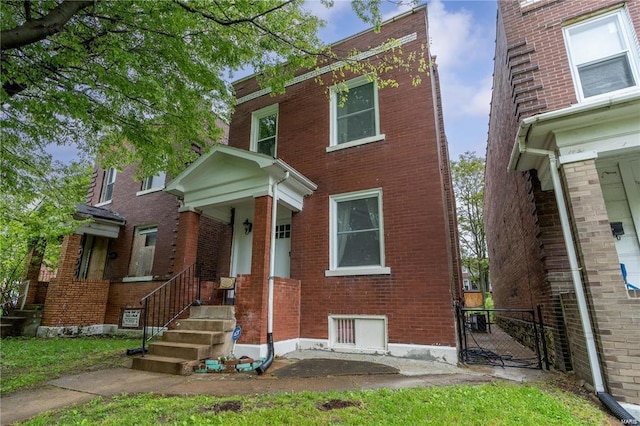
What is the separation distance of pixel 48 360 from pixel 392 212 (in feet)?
23.4

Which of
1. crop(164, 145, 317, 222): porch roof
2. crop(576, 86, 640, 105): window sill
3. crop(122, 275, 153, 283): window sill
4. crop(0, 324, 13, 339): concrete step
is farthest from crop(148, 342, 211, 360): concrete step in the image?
crop(576, 86, 640, 105): window sill

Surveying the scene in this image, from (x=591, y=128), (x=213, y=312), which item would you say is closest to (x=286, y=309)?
(x=213, y=312)

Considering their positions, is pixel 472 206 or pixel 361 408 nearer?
pixel 361 408

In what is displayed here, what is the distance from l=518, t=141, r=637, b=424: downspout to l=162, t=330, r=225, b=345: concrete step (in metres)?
5.41

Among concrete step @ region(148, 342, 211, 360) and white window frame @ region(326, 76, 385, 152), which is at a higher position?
white window frame @ region(326, 76, 385, 152)

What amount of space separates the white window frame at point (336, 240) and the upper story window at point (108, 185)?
10490 millimetres

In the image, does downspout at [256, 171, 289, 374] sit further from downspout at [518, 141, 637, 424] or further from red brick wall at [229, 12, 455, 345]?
downspout at [518, 141, 637, 424]

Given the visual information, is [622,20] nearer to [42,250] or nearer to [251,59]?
[251,59]

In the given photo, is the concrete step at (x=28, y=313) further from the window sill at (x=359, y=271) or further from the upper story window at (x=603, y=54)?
the upper story window at (x=603, y=54)

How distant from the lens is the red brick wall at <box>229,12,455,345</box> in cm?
602

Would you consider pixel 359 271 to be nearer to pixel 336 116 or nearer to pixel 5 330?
pixel 336 116

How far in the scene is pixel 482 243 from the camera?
21.5 metres

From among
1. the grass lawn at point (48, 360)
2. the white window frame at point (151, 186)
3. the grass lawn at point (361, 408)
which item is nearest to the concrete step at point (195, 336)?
the grass lawn at point (48, 360)

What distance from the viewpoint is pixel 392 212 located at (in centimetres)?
669
